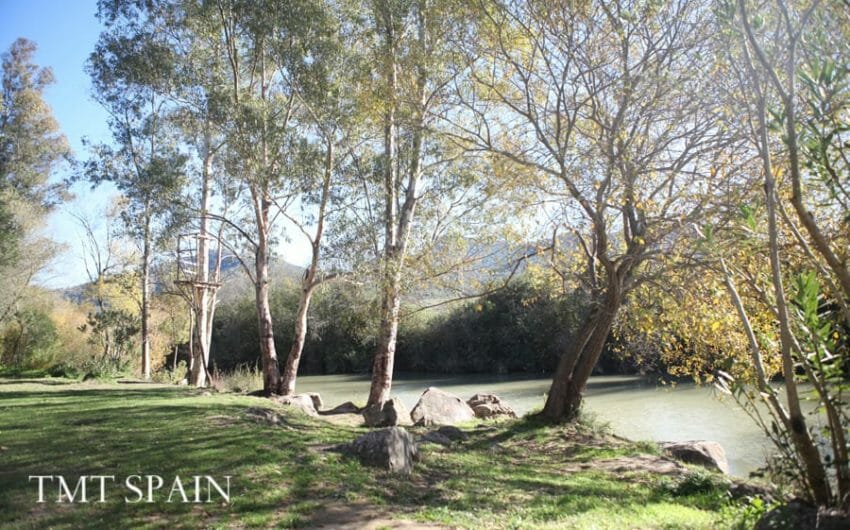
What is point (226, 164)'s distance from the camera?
15.1 meters

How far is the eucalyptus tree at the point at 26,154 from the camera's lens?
82.5ft

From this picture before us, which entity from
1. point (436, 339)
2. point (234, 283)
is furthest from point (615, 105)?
point (234, 283)

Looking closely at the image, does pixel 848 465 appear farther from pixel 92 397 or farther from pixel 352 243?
pixel 92 397

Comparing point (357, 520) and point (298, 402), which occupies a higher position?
point (298, 402)

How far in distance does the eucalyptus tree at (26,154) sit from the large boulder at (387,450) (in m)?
22.8

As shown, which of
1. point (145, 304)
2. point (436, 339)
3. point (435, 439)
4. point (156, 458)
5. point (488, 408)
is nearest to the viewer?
point (156, 458)

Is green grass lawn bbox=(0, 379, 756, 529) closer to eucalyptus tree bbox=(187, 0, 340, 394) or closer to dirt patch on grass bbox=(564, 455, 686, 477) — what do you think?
dirt patch on grass bbox=(564, 455, 686, 477)

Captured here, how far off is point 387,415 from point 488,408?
10.2 feet

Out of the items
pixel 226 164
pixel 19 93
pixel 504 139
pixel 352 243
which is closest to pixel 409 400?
pixel 352 243

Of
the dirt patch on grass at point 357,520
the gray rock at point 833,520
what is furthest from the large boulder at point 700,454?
the gray rock at point 833,520

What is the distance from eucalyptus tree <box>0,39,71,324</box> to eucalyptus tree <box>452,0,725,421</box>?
878 inches

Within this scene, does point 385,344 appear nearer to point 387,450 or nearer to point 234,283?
point 387,450

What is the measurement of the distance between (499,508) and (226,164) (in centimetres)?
1190

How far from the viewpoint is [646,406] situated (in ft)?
57.6
